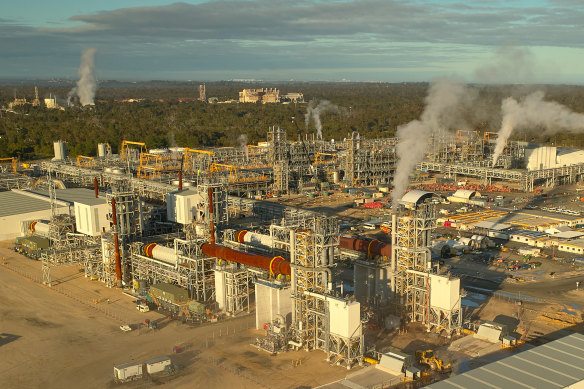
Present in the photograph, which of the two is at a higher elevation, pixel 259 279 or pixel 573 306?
pixel 259 279

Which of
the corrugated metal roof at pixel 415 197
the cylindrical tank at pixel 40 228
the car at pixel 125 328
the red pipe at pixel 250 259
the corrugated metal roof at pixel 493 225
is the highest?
the corrugated metal roof at pixel 415 197

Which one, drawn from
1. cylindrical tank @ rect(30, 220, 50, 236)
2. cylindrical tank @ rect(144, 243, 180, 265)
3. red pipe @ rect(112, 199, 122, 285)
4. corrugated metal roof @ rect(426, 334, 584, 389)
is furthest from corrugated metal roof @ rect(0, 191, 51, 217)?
corrugated metal roof @ rect(426, 334, 584, 389)

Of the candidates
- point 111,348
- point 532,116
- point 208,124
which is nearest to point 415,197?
point 111,348

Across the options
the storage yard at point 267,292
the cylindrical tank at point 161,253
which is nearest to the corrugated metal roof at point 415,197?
the storage yard at point 267,292

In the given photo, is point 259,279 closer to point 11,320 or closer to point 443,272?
point 443,272

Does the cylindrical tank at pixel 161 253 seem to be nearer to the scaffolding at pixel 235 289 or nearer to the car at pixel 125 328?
the scaffolding at pixel 235 289

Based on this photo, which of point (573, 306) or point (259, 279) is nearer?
point (259, 279)

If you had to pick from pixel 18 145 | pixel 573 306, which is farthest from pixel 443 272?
pixel 18 145
